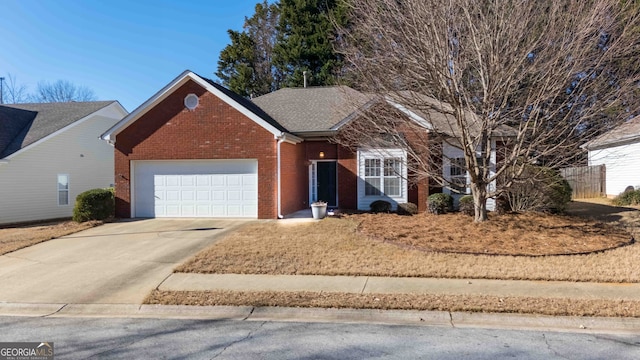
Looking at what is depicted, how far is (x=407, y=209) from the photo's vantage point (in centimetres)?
1593

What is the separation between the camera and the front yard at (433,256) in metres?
6.55

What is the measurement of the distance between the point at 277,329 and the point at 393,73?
358 inches

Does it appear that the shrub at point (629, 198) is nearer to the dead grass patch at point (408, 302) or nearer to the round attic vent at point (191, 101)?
the dead grass patch at point (408, 302)

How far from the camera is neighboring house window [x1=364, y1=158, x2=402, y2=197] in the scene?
1665 centimetres

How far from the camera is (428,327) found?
5707 mm

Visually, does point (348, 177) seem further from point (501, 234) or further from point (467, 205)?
point (501, 234)

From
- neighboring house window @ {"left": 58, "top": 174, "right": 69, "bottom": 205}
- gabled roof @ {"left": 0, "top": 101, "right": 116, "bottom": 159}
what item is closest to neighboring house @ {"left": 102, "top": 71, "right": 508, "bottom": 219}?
gabled roof @ {"left": 0, "top": 101, "right": 116, "bottom": 159}

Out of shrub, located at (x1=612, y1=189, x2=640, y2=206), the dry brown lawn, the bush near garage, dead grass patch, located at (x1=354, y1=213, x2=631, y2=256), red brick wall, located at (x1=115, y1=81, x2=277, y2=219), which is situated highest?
red brick wall, located at (x1=115, y1=81, x2=277, y2=219)

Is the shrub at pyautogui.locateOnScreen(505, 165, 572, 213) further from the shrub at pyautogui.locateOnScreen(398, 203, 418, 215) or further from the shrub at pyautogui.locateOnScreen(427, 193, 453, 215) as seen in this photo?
the shrub at pyautogui.locateOnScreen(398, 203, 418, 215)

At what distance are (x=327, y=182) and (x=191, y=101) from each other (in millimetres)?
6764

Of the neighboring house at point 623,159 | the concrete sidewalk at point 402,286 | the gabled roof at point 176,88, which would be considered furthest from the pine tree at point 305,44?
the concrete sidewalk at point 402,286

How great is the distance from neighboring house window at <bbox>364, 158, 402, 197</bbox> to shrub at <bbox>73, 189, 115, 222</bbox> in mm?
10095

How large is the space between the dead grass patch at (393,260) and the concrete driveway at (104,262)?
2.80 feet

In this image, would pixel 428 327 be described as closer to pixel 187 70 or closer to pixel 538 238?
pixel 538 238
